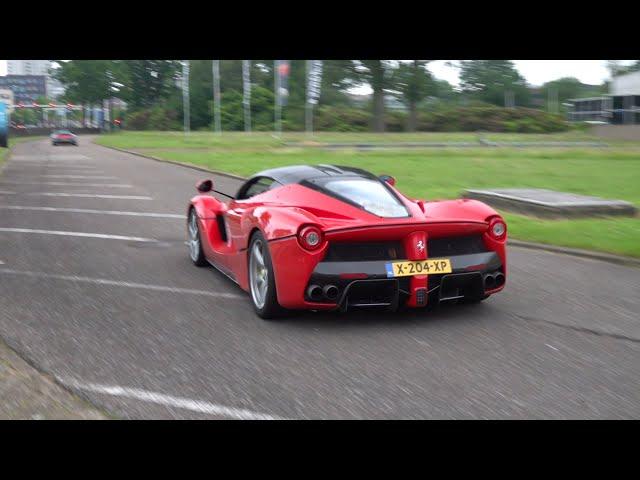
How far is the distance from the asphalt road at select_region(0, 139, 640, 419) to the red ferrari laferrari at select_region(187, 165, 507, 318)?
23 cm

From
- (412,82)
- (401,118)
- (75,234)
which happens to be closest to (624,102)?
(412,82)

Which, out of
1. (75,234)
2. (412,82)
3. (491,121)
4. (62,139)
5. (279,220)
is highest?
(412,82)

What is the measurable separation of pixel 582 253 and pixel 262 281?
179 inches

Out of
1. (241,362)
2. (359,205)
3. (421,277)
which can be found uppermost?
(359,205)

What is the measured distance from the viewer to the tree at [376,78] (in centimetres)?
7062

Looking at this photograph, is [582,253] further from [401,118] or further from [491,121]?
[401,118]

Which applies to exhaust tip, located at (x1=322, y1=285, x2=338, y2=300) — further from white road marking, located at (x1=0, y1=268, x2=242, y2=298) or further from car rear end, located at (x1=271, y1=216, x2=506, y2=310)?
white road marking, located at (x1=0, y1=268, x2=242, y2=298)

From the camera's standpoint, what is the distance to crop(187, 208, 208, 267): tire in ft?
27.2

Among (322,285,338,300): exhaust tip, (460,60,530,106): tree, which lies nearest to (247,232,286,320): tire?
(322,285,338,300): exhaust tip

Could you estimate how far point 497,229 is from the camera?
20.6 feet
